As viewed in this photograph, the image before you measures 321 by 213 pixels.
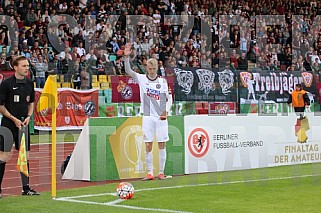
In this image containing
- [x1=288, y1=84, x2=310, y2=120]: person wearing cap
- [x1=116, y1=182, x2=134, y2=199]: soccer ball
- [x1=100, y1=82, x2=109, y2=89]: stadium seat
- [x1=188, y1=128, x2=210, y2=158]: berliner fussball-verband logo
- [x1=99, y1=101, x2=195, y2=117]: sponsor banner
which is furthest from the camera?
[x1=100, y1=82, x2=109, y2=89]: stadium seat

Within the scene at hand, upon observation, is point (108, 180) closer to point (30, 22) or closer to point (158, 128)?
point (158, 128)

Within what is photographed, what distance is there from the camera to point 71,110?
Answer: 24.5 metres

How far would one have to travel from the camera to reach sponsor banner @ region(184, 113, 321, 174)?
599 inches

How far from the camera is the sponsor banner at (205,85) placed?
25375 mm

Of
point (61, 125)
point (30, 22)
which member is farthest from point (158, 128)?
point (30, 22)

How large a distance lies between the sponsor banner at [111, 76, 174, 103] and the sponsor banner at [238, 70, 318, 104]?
309cm

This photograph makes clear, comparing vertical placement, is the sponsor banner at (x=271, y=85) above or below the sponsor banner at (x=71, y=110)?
above

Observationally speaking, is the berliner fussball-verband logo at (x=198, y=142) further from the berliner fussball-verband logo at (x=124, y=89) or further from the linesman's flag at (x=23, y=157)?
the berliner fussball-verband logo at (x=124, y=89)

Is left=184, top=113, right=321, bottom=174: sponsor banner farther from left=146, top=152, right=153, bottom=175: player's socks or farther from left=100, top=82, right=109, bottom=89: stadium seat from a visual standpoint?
left=100, top=82, right=109, bottom=89: stadium seat

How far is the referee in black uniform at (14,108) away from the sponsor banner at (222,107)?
578 inches

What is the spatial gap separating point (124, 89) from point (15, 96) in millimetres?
13666

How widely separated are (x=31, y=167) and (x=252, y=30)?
64.7 ft

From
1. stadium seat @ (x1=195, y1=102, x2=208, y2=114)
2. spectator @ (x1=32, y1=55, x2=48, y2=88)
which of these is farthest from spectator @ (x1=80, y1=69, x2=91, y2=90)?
stadium seat @ (x1=195, y1=102, x2=208, y2=114)

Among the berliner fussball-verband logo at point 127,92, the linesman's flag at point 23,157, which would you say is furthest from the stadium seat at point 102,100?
the linesman's flag at point 23,157
